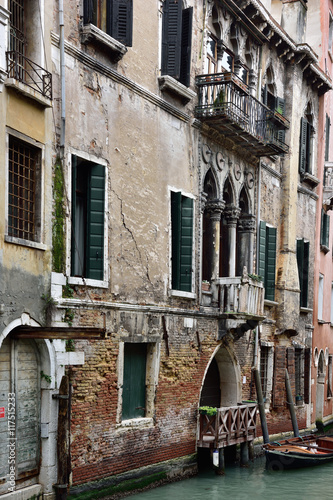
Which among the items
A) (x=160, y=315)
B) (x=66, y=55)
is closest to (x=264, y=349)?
(x=160, y=315)

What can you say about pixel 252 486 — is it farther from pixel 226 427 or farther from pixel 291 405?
pixel 291 405

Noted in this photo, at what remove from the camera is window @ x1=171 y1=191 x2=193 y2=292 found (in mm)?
14477

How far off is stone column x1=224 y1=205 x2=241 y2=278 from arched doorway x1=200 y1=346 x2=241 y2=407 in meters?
1.89

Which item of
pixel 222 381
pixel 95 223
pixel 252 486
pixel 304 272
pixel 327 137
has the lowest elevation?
pixel 252 486

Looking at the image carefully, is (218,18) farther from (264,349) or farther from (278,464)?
(278,464)

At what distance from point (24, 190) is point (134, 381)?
171 inches

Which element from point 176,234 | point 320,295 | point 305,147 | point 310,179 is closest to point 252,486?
point 176,234

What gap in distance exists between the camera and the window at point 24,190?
1026 cm

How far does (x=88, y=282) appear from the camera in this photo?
11.7m

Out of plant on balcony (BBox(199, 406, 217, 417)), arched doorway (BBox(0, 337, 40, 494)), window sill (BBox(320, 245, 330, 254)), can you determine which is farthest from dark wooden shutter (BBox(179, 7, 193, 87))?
window sill (BBox(320, 245, 330, 254))

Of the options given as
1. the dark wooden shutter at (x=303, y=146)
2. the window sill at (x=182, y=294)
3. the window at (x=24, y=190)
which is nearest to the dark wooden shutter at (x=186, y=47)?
the window sill at (x=182, y=294)

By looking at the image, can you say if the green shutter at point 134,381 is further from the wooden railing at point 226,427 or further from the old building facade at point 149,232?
the wooden railing at point 226,427

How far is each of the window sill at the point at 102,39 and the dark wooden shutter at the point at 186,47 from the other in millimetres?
2351

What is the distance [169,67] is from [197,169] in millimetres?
2188
